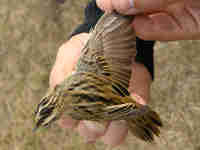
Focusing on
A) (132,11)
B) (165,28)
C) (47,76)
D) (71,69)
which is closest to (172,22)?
(165,28)

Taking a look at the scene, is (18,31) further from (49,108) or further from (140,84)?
(49,108)

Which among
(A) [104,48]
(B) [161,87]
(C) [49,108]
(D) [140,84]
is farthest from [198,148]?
(C) [49,108]

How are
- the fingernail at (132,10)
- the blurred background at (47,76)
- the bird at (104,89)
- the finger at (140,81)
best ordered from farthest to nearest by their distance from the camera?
the blurred background at (47,76)
the finger at (140,81)
the fingernail at (132,10)
the bird at (104,89)

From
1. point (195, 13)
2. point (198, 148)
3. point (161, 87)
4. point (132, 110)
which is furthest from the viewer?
point (161, 87)

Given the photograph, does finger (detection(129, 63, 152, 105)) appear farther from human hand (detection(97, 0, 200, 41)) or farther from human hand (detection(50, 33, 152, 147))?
human hand (detection(97, 0, 200, 41))

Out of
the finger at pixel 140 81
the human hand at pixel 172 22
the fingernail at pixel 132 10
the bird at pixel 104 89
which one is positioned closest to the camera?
the bird at pixel 104 89

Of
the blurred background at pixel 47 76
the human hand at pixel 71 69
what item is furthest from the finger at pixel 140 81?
the blurred background at pixel 47 76

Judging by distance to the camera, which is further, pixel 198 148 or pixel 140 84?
pixel 198 148

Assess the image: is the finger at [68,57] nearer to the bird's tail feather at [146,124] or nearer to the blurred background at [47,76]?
the bird's tail feather at [146,124]
